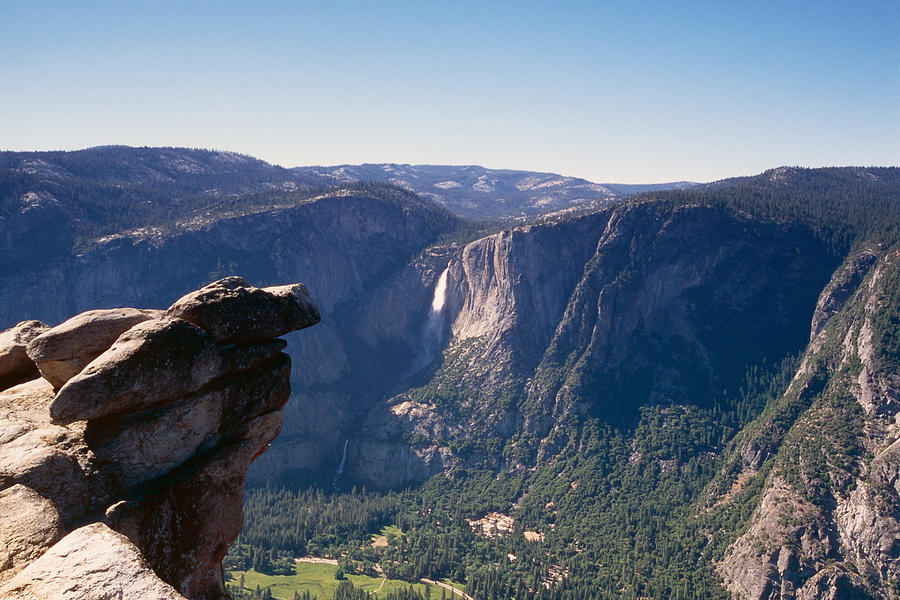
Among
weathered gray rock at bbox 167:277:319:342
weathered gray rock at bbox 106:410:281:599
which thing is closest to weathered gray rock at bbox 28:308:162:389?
weathered gray rock at bbox 167:277:319:342

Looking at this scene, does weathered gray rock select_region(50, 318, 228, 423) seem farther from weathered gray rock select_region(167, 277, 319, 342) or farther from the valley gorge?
the valley gorge

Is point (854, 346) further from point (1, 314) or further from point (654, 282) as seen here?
point (1, 314)

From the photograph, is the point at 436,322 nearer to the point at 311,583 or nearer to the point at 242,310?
the point at 311,583

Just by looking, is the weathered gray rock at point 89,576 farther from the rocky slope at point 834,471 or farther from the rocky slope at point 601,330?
the rocky slope at point 601,330

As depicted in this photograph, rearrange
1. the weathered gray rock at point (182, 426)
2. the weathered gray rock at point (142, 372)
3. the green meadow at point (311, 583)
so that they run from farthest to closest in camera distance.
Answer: the green meadow at point (311, 583) < the weathered gray rock at point (182, 426) < the weathered gray rock at point (142, 372)

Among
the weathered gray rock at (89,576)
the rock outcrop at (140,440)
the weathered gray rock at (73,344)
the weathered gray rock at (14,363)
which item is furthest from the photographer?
the weathered gray rock at (14,363)

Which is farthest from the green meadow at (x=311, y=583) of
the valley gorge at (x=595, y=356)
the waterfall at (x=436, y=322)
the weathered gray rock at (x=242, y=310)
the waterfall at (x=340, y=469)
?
the weathered gray rock at (x=242, y=310)

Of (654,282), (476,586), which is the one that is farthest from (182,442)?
(654,282)
